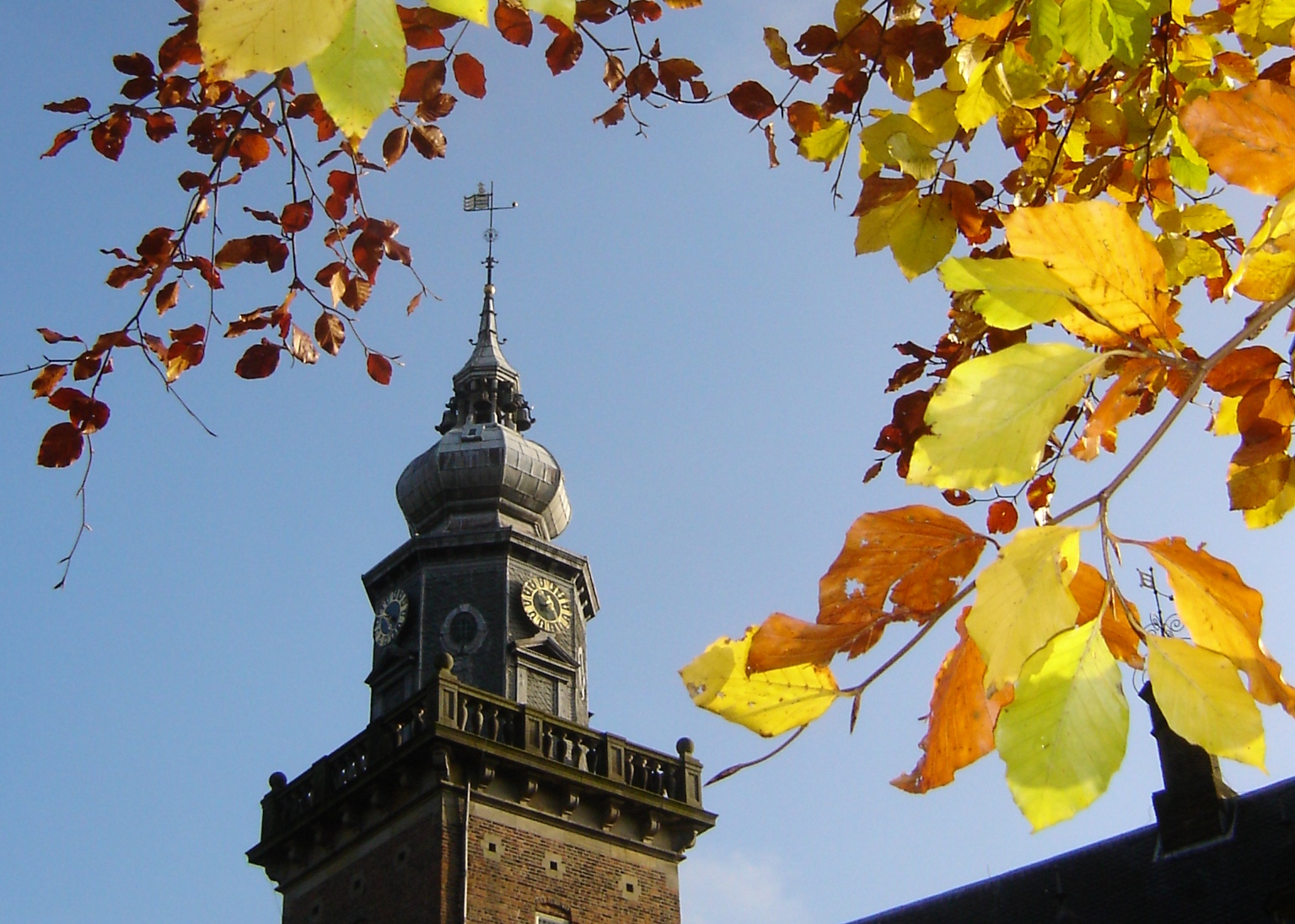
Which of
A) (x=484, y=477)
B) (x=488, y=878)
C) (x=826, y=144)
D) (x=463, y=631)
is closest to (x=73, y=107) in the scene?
(x=826, y=144)

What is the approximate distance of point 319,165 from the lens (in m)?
4.43

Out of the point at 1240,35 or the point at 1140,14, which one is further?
the point at 1240,35

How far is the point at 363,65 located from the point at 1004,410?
0.65 meters

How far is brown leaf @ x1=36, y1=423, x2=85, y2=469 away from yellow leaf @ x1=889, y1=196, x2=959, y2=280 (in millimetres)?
2448

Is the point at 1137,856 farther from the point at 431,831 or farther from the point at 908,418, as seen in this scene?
the point at 908,418

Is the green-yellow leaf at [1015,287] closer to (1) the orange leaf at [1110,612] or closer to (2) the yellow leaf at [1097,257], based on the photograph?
(2) the yellow leaf at [1097,257]

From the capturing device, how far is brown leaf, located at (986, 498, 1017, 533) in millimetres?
3539

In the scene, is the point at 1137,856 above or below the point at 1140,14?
above

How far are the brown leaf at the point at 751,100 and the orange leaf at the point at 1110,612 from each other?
220cm

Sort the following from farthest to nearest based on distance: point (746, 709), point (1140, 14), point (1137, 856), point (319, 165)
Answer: point (1137, 856), point (319, 165), point (1140, 14), point (746, 709)

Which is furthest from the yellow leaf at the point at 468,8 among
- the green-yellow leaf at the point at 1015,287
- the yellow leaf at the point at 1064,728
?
the yellow leaf at the point at 1064,728

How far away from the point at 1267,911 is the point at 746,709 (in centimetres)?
1953

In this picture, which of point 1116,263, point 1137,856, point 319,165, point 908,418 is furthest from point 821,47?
point 1137,856

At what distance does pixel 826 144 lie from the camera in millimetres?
3002
